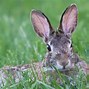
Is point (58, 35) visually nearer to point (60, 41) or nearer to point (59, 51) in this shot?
point (60, 41)

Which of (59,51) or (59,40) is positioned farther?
(59,40)

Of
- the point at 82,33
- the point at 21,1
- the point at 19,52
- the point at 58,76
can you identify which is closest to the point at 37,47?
the point at 19,52

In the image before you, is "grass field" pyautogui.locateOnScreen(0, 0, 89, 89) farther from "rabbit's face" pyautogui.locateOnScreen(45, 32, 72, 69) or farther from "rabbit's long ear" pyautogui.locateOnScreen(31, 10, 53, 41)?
"rabbit's long ear" pyautogui.locateOnScreen(31, 10, 53, 41)

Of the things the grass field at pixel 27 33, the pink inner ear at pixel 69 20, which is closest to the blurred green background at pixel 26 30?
the grass field at pixel 27 33

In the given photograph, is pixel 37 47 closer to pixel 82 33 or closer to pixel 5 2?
pixel 82 33

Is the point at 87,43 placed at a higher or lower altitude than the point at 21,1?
lower

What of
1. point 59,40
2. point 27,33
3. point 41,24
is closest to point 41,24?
point 41,24

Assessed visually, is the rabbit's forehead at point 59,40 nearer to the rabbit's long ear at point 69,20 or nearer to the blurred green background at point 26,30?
the rabbit's long ear at point 69,20
